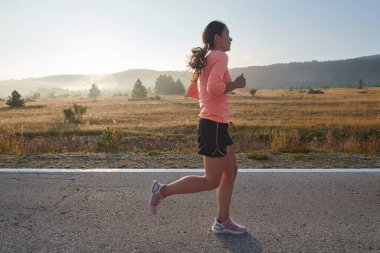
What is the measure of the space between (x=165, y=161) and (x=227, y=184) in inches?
121

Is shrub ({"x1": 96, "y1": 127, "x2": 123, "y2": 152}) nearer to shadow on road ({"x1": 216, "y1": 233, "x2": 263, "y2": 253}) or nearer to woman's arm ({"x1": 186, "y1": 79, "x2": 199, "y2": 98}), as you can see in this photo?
woman's arm ({"x1": 186, "y1": 79, "x2": 199, "y2": 98})

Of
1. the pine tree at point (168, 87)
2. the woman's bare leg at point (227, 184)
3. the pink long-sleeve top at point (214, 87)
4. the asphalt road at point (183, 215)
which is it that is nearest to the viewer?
the pink long-sleeve top at point (214, 87)

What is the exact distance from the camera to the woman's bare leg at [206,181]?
350 centimetres

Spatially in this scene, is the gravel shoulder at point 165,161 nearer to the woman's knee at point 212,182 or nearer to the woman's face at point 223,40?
the woman's knee at point 212,182

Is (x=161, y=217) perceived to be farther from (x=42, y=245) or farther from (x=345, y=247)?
(x=345, y=247)

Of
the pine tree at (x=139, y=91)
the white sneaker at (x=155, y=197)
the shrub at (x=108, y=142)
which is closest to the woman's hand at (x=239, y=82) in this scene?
the white sneaker at (x=155, y=197)

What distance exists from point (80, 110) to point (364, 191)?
2488cm

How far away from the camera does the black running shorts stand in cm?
340

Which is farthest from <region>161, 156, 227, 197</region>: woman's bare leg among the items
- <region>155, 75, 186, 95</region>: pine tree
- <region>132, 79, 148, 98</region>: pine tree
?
<region>155, 75, 186, 95</region>: pine tree

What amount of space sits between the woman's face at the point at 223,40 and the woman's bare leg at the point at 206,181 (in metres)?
1.00

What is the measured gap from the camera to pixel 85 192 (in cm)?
483

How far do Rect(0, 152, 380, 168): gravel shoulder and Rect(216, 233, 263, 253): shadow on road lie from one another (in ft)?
8.96

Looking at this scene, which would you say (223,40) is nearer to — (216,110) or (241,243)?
(216,110)

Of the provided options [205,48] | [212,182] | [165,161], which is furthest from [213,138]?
[165,161]
